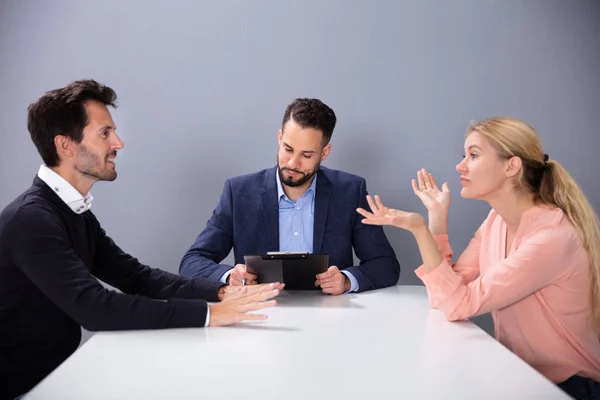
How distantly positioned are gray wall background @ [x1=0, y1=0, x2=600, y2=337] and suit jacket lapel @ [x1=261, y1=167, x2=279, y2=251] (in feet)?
1.38

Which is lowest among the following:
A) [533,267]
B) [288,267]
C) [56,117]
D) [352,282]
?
[352,282]

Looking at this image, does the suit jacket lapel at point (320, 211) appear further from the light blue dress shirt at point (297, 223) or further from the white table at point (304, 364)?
the white table at point (304, 364)

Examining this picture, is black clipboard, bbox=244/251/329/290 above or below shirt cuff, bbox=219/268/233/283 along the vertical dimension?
above

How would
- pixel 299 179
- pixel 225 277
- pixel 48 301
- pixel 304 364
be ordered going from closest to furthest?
pixel 304 364
pixel 48 301
pixel 225 277
pixel 299 179

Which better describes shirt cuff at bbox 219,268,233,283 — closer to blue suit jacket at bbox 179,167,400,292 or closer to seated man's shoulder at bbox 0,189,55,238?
blue suit jacket at bbox 179,167,400,292

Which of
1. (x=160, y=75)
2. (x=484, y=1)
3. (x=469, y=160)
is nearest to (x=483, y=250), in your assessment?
(x=469, y=160)

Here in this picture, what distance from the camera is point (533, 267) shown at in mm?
1933

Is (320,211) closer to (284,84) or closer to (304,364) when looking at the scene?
(284,84)

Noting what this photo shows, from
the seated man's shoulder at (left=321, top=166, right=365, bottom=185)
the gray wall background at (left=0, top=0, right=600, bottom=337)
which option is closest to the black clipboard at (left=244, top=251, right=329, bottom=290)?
the seated man's shoulder at (left=321, top=166, right=365, bottom=185)

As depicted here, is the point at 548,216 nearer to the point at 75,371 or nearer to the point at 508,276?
the point at 508,276

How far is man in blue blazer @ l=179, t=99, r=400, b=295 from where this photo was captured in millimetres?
2828

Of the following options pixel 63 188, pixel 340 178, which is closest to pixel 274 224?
pixel 340 178

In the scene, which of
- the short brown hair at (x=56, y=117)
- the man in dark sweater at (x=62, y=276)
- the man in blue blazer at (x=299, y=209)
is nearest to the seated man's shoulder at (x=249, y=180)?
the man in blue blazer at (x=299, y=209)

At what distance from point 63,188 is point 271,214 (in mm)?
1094
